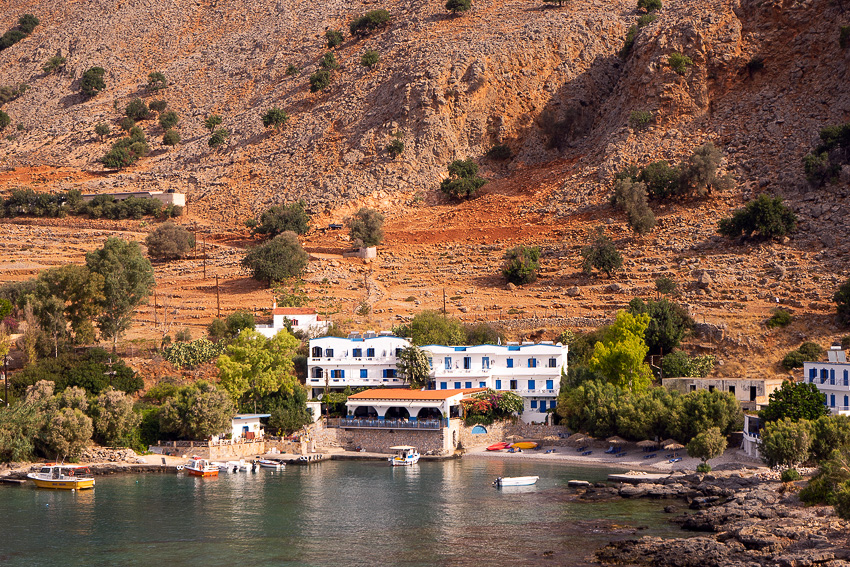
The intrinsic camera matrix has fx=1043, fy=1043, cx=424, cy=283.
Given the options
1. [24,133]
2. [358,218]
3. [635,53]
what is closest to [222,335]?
[358,218]

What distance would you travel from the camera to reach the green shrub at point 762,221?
276ft

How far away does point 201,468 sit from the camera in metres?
59.8

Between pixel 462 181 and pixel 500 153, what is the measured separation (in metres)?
8.24

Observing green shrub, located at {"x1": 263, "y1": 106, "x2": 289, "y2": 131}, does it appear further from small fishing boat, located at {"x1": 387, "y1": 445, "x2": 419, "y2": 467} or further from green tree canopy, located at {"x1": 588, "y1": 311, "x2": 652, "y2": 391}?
small fishing boat, located at {"x1": 387, "y1": 445, "x2": 419, "y2": 467}

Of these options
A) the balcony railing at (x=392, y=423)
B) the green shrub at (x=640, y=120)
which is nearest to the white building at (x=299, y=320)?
the balcony railing at (x=392, y=423)

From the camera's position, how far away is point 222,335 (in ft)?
252

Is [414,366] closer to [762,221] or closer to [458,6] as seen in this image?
[762,221]

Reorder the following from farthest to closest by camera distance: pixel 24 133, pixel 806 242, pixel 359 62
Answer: pixel 24 133 → pixel 359 62 → pixel 806 242

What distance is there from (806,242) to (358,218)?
39401 mm

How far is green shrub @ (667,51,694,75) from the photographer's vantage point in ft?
331

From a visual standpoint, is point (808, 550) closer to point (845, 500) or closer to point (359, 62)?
point (845, 500)

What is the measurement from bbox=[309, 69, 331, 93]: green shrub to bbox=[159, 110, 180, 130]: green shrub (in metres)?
18.9

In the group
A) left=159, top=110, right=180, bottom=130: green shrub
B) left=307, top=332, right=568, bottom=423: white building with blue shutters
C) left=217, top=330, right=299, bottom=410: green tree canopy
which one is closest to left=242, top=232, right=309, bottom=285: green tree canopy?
left=307, top=332, right=568, bottom=423: white building with blue shutters

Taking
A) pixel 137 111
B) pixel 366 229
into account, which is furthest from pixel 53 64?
pixel 366 229
